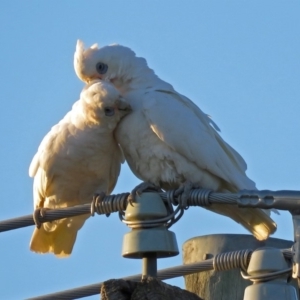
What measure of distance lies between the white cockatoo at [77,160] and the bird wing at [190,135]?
221 millimetres

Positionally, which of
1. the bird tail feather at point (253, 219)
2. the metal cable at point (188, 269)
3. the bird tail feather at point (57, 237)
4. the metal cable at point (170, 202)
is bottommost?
the metal cable at point (188, 269)

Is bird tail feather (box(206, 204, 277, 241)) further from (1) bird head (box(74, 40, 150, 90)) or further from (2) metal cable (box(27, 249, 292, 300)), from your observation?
Result: (2) metal cable (box(27, 249, 292, 300))

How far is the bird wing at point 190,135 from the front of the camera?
5.68m

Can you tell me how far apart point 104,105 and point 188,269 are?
1.89 m

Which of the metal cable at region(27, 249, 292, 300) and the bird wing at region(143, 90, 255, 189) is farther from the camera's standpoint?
the bird wing at region(143, 90, 255, 189)

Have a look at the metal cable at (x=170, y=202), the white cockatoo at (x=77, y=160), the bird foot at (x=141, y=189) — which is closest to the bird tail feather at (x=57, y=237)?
the white cockatoo at (x=77, y=160)

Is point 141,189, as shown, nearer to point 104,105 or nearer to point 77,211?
point 77,211

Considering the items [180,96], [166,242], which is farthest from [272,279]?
[180,96]

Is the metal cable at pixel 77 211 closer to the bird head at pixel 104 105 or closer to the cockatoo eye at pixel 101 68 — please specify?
the bird head at pixel 104 105

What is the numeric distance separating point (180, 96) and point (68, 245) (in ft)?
4.59

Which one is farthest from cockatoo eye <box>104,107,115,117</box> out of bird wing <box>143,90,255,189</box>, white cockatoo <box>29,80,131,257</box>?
bird wing <box>143,90,255,189</box>

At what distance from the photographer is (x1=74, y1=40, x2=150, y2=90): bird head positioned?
6234 millimetres

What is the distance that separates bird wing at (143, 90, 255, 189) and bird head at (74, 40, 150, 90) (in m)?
0.36

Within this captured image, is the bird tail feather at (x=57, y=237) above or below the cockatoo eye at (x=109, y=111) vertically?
below
